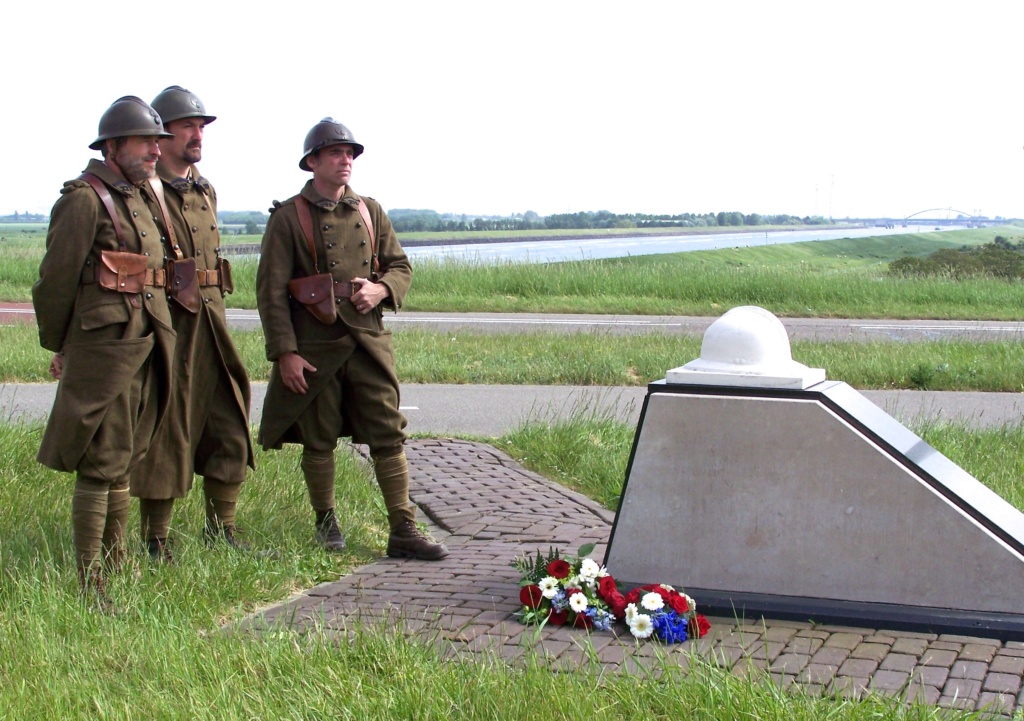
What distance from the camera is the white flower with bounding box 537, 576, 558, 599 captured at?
4.68 metres

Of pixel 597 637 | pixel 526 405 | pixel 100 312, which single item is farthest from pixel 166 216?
pixel 526 405

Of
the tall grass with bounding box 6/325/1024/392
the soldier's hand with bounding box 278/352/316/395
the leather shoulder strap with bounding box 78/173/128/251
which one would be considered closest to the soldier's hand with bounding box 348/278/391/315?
the soldier's hand with bounding box 278/352/316/395

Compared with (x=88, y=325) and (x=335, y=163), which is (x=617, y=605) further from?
(x=335, y=163)

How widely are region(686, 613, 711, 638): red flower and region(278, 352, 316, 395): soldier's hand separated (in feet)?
7.24

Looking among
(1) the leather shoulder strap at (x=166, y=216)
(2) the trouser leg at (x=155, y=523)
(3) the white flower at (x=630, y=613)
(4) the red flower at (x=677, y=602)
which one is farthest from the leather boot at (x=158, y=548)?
(4) the red flower at (x=677, y=602)

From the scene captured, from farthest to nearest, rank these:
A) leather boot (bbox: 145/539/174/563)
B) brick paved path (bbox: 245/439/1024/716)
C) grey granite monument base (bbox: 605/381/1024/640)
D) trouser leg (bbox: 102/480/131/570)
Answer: leather boot (bbox: 145/539/174/563)
trouser leg (bbox: 102/480/131/570)
grey granite monument base (bbox: 605/381/1024/640)
brick paved path (bbox: 245/439/1024/716)

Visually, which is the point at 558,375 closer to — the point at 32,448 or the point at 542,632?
the point at 32,448

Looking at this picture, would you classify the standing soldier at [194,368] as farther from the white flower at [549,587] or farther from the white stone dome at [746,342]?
the white stone dome at [746,342]

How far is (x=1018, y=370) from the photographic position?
40.5 ft

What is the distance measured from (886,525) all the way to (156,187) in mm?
3322

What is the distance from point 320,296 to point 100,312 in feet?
3.64

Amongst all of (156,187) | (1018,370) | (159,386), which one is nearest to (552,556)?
(159,386)

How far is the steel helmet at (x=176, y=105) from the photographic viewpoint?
5.45 m

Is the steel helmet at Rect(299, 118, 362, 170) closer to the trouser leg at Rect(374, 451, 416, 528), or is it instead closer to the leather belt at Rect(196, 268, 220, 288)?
the leather belt at Rect(196, 268, 220, 288)
